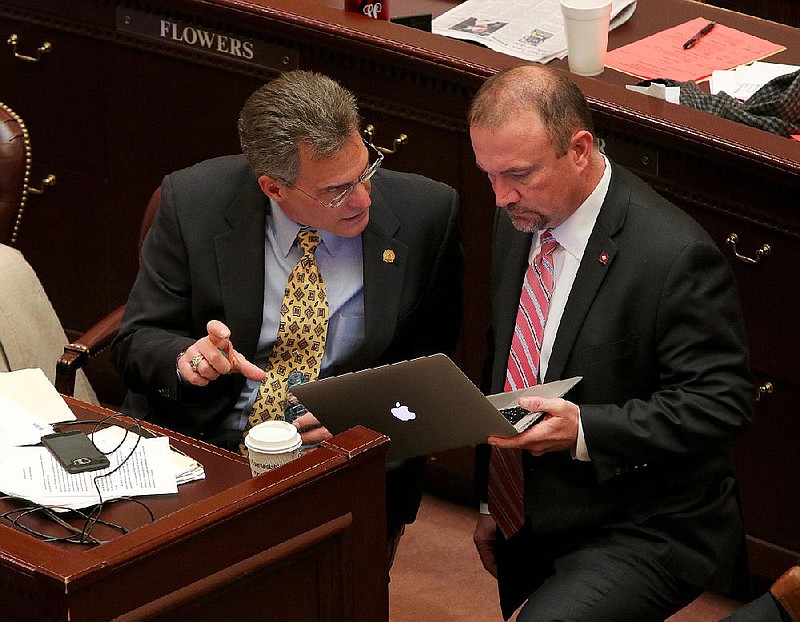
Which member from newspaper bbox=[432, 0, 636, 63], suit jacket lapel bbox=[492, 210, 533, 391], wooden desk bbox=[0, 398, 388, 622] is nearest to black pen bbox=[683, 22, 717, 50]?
newspaper bbox=[432, 0, 636, 63]

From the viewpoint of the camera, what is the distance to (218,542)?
2273 mm

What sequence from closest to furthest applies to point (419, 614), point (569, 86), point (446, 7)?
point (569, 86) < point (419, 614) < point (446, 7)

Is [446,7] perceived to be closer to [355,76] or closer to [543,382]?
[355,76]

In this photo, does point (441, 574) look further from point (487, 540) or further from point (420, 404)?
point (420, 404)

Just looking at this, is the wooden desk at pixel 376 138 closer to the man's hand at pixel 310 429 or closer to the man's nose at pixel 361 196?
the man's nose at pixel 361 196

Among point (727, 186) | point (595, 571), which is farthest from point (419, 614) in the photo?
point (727, 186)

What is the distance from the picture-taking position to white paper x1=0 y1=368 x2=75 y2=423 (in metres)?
2.84

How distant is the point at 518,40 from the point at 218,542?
2.03 m

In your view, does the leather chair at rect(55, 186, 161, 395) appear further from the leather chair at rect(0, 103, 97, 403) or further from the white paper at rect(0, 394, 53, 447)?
the white paper at rect(0, 394, 53, 447)

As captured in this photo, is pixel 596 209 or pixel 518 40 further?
pixel 518 40

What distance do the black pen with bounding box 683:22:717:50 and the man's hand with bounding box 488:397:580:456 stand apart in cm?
157

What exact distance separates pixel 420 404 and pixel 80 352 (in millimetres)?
932

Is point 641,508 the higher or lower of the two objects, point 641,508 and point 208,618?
the lower

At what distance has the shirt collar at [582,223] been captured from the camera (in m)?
2.89
